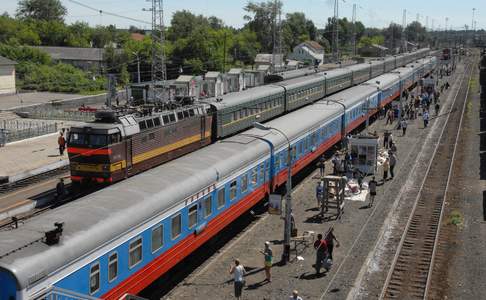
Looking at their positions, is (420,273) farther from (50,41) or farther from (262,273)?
(50,41)

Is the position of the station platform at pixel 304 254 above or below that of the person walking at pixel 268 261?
below

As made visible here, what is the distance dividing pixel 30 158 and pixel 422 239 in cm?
2299

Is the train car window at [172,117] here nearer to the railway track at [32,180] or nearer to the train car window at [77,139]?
the train car window at [77,139]

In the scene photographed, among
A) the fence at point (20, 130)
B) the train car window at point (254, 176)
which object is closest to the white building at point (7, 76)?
the fence at point (20, 130)

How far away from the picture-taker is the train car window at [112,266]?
13000 mm

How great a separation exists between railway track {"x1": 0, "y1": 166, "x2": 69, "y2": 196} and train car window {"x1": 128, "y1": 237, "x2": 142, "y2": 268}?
14.7m

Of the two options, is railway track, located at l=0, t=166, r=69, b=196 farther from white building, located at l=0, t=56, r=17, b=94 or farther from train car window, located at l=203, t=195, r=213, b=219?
white building, located at l=0, t=56, r=17, b=94

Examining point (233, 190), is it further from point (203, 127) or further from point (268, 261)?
point (203, 127)

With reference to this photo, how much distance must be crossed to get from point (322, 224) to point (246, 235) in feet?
11.3

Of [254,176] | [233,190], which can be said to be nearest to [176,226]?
[233,190]

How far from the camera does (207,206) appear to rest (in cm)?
1800

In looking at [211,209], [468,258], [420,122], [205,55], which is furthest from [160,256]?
[205,55]

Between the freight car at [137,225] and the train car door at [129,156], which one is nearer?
the freight car at [137,225]

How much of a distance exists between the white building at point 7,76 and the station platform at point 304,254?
52.5 meters
